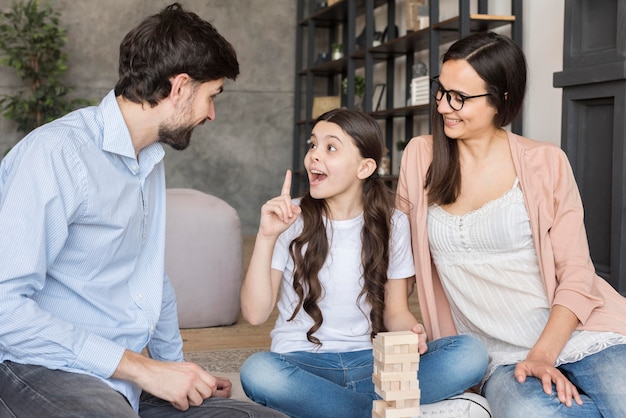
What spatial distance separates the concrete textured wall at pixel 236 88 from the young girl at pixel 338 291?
5.16 meters

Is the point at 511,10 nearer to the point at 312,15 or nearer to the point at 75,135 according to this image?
the point at 312,15

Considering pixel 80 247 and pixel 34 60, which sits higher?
pixel 34 60

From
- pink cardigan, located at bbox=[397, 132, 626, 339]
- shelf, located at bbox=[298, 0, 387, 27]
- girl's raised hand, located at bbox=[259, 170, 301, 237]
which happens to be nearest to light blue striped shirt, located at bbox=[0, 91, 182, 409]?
girl's raised hand, located at bbox=[259, 170, 301, 237]

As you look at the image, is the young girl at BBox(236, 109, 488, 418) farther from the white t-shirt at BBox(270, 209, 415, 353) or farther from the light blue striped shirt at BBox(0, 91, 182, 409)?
the light blue striped shirt at BBox(0, 91, 182, 409)

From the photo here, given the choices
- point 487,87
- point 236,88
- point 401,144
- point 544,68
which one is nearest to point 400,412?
point 487,87

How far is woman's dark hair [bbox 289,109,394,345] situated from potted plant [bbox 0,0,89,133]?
478cm

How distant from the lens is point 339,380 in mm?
1925

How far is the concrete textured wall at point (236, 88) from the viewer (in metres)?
6.89

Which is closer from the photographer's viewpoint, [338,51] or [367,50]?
[367,50]

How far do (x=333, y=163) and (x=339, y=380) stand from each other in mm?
534

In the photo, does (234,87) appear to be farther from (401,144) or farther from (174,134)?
(174,134)

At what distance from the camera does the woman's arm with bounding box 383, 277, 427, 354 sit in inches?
78.9

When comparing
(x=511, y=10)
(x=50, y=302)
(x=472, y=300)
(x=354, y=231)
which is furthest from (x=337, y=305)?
(x=511, y=10)

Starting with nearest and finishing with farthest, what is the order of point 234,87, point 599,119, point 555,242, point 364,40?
point 555,242
point 599,119
point 364,40
point 234,87
